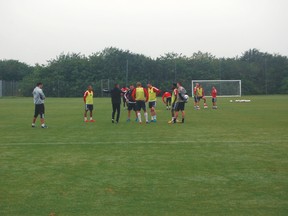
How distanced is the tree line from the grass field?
62.0 metres

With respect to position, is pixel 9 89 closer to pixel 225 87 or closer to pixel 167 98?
pixel 225 87

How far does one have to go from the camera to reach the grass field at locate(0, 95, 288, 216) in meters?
6.57

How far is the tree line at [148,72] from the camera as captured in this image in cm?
7694

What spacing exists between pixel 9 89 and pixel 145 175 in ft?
235

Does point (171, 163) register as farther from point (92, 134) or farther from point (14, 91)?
point (14, 91)

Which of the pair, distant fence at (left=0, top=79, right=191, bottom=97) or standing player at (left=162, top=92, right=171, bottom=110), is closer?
standing player at (left=162, top=92, right=171, bottom=110)

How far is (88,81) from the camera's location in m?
79.8

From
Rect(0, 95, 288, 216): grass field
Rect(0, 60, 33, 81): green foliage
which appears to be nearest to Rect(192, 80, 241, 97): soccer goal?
Rect(0, 60, 33, 81): green foliage

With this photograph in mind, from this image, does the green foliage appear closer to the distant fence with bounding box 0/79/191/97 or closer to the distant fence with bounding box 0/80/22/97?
the distant fence with bounding box 0/80/22/97

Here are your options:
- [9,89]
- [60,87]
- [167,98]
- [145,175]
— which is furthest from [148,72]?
[145,175]

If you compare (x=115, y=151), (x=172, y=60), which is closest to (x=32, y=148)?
(x=115, y=151)

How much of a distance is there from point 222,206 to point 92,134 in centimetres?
989

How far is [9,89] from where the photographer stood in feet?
251

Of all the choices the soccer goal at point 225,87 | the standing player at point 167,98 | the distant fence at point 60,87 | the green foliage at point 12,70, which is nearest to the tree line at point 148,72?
the distant fence at point 60,87
